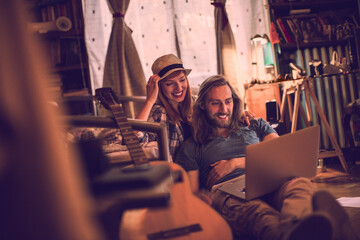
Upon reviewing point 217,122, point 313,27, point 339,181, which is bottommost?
point 339,181

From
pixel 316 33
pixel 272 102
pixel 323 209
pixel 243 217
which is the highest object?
pixel 316 33

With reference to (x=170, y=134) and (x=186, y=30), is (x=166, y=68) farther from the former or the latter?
(x=186, y=30)

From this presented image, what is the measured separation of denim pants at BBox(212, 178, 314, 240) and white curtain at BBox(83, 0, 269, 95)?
225 cm

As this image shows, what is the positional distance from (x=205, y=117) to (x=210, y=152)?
0.22 metres

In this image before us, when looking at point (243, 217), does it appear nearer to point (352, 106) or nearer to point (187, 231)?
point (187, 231)

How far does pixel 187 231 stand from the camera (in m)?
0.62

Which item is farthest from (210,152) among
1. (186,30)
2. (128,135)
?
(186,30)

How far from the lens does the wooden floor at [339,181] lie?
2301 millimetres

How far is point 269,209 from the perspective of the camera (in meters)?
1.22

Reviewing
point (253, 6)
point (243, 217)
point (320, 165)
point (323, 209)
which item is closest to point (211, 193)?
point (243, 217)

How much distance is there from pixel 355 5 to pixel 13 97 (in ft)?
14.1

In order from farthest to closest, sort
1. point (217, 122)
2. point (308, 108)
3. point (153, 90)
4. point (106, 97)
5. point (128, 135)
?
point (308, 108) → point (153, 90) → point (217, 122) → point (106, 97) → point (128, 135)

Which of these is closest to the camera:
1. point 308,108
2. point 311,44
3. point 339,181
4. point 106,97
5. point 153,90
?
point 106,97

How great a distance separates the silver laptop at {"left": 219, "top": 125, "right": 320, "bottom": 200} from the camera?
3.93 ft
